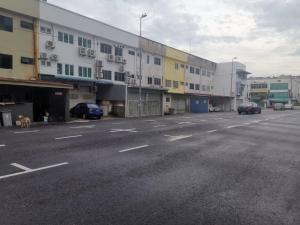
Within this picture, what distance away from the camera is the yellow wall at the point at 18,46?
25.2 m

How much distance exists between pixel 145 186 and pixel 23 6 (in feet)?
84.3

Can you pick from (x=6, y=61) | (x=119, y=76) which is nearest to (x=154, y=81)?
(x=119, y=76)

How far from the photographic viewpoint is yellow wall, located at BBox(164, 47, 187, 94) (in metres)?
48.4

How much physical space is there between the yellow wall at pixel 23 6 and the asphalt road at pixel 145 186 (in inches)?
741

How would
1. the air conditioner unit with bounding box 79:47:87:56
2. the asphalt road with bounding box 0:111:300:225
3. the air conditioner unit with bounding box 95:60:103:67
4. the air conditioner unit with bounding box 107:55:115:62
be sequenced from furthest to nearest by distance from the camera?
the air conditioner unit with bounding box 107:55:115:62 → the air conditioner unit with bounding box 95:60:103:67 → the air conditioner unit with bounding box 79:47:87:56 → the asphalt road with bounding box 0:111:300:225

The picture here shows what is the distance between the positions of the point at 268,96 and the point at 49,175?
11154 cm

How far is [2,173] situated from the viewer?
686 centimetres

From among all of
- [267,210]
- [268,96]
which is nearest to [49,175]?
[267,210]

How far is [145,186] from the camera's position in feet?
20.5

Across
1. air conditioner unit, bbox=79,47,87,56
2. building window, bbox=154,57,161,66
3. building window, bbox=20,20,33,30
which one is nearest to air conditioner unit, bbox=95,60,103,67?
air conditioner unit, bbox=79,47,87,56

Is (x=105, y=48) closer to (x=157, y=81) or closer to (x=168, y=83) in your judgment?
(x=157, y=81)

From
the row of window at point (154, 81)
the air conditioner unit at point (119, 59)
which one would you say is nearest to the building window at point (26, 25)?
the air conditioner unit at point (119, 59)

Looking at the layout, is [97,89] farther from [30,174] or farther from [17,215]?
[17,215]

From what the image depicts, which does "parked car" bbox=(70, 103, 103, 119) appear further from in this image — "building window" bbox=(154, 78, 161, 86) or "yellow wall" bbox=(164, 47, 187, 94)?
"yellow wall" bbox=(164, 47, 187, 94)
